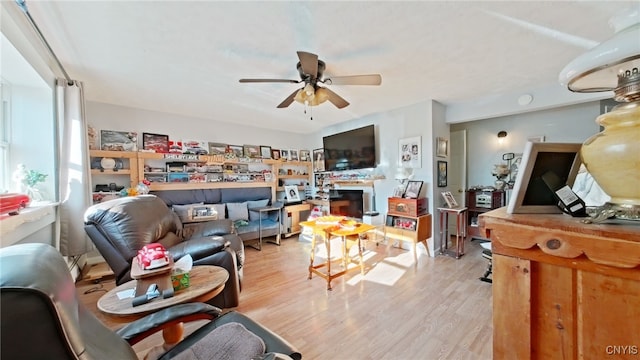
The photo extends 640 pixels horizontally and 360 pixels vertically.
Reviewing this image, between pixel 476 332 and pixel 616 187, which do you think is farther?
pixel 476 332

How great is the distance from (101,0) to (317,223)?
8.36ft

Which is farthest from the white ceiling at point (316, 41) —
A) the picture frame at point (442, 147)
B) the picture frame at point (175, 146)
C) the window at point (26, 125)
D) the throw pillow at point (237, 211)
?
the throw pillow at point (237, 211)

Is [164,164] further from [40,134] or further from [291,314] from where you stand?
[291,314]

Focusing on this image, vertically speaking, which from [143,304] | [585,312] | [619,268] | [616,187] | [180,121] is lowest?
[143,304]

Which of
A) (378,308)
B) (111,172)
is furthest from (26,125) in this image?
(378,308)

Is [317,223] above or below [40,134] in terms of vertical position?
below

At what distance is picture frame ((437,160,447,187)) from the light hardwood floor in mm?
1103

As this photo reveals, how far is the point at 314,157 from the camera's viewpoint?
18.0 feet

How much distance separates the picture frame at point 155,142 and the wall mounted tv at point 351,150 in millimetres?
2805

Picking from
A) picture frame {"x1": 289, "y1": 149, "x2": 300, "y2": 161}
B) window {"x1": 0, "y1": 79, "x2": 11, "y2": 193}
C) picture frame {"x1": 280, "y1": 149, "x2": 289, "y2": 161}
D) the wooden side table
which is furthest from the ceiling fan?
picture frame {"x1": 289, "y1": 149, "x2": 300, "y2": 161}

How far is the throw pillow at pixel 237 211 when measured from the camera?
3973 mm

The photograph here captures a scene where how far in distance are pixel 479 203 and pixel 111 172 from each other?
5.76 metres

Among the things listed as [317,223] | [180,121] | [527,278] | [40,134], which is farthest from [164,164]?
[527,278]

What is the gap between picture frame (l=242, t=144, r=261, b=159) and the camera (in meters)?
4.63
